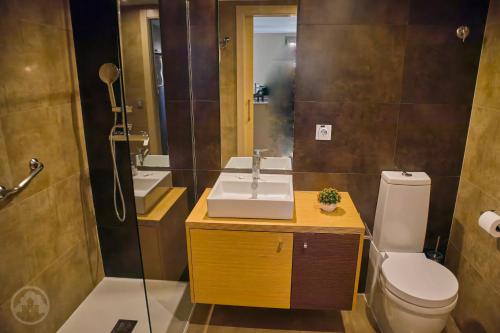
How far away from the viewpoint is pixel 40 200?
74.5 inches

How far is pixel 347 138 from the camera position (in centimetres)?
224

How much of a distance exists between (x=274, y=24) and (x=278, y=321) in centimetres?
188

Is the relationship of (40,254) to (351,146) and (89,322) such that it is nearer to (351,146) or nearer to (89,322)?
(89,322)

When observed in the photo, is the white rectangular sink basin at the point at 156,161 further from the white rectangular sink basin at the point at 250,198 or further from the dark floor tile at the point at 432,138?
the dark floor tile at the point at 432,138

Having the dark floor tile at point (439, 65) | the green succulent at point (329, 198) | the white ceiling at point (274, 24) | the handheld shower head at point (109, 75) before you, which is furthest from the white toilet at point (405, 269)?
the handheld shower head at point (109, 75)

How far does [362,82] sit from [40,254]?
2.10 m

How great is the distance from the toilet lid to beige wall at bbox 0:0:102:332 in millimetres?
1887

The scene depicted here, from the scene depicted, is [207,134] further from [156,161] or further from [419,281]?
[419,281]

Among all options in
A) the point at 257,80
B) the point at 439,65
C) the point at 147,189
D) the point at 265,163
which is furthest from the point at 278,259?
the point at 439,65

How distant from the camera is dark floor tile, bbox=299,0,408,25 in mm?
2023

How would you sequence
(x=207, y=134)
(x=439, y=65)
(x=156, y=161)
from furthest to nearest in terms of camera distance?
(x=207, y=134) → (x=439, y=65) → (x=156, y=161)

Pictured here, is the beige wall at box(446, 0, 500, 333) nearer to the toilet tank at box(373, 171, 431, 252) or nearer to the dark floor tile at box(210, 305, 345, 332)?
the toilet tank at box(373, 171, 431, 252)

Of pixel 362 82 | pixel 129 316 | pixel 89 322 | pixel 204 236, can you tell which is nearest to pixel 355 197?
pixel 362 82

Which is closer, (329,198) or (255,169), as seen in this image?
(329,198)
